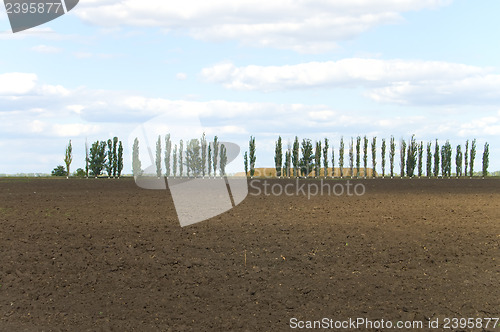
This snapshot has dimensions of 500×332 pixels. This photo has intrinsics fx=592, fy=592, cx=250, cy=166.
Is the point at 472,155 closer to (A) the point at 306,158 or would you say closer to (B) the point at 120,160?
(A) the point at 306,158

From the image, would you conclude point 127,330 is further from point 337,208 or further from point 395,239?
point 337,208

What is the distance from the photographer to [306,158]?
10188 cm

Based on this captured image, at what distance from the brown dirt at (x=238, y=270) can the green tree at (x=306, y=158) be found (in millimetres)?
78843

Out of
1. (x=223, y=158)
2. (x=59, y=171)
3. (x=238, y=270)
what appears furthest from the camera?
(x=223, y=158)

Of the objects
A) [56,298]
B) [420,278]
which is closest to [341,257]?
[420,278]

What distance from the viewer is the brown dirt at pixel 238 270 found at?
44.2 feet

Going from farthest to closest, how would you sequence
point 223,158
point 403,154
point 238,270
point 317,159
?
1. point 223,158
2. point 403,154
3. point 317,159
4. point 238,270

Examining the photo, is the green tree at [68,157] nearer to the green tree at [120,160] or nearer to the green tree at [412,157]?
the green tree at [120,160]

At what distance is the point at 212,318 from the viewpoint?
1319 centimetres

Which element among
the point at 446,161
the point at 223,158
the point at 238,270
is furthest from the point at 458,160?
the point at 238,270

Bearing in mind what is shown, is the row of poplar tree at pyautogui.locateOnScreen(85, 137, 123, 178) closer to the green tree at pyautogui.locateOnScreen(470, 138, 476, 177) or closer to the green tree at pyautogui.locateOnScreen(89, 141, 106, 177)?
the green tree at pyautogui.locateOnScreen(89, 141, 106, 177)

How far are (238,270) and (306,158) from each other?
87.2 meters

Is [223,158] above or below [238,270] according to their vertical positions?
above

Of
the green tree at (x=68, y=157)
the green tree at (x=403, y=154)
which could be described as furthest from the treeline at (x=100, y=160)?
the green tree at (x=403, y=154)
